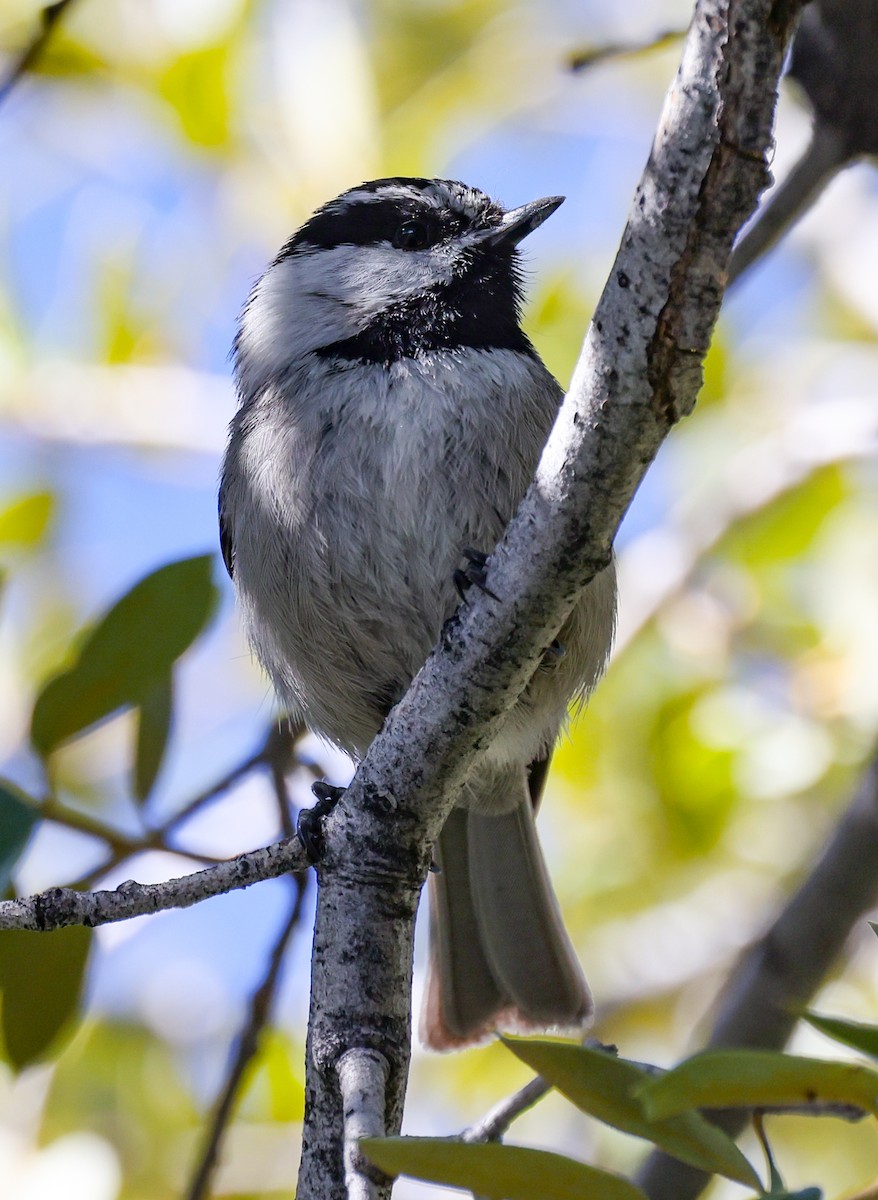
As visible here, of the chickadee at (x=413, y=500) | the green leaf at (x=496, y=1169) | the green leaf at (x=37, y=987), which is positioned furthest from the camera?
the chickadee at (x=413, y=500)

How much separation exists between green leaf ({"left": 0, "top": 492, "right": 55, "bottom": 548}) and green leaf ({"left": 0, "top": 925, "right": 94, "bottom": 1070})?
1.73m

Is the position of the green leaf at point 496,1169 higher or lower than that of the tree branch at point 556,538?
lower

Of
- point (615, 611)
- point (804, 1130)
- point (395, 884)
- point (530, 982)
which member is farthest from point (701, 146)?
point (804, 1130)

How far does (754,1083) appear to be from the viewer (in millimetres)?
1312

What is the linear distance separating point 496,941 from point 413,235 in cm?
189

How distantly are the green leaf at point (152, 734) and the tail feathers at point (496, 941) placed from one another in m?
1.08

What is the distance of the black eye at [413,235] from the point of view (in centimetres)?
355

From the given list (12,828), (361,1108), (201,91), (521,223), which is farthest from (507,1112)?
(201,91)

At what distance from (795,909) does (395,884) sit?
1230 mm

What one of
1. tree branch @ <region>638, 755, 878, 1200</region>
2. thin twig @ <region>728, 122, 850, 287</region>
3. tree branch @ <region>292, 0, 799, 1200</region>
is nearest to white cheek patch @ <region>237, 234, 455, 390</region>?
thin twig @ <region>728, 122, 850, 287</region>

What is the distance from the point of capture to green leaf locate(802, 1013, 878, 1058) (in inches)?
49.3

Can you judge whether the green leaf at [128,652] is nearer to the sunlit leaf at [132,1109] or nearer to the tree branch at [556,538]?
the tree branch at [556,538]

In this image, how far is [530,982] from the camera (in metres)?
3.48

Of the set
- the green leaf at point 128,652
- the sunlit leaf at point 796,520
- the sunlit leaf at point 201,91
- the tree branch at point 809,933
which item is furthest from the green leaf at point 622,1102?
the sunlit leaf at point 201,91
